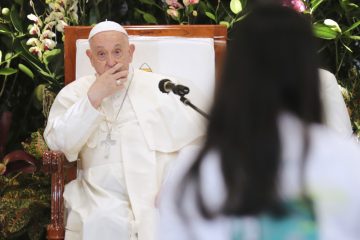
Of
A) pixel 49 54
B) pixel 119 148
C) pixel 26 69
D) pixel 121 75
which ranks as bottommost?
pixel 119 148

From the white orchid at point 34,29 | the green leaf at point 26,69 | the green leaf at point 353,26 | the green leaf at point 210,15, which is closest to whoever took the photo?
the white orchid at point 34,29

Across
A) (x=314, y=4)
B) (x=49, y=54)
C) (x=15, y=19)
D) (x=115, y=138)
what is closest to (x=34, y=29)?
(x=49, y=54)

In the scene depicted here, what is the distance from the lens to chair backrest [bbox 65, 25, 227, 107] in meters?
4.65

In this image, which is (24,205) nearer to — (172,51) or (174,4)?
(172,51)

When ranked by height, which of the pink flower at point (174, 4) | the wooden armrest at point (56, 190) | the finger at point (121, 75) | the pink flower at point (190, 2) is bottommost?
the wooden armrest at point (56, 190)

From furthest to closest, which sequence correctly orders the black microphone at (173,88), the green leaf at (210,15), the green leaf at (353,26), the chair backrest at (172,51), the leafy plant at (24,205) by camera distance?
the green leaf at (210,15) < the green leaf at (353,26) < the leafy plant at (24,205) < the chair backrest at (172,51) < the black microphone at (173,88)

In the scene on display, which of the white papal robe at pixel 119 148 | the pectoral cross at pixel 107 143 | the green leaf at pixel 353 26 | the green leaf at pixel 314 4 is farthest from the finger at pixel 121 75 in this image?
the green leaf at pixel 353 26

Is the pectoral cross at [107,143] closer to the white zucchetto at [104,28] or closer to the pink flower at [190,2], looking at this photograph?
the white zucchetto at [104,28]

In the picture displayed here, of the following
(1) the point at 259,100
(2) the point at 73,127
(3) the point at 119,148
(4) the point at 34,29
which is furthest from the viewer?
(4) the point at 34,29

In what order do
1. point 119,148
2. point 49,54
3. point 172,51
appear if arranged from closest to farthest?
point 119,148
point 172,51
point 49,54

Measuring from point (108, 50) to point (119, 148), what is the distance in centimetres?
50

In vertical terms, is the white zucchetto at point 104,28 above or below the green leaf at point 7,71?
above

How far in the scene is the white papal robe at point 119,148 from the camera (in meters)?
3.95

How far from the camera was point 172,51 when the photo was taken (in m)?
4.70
